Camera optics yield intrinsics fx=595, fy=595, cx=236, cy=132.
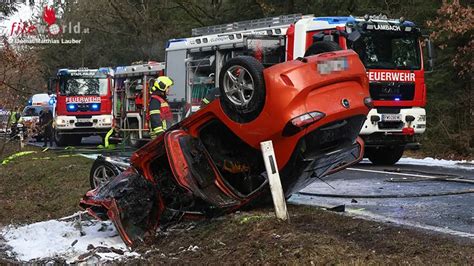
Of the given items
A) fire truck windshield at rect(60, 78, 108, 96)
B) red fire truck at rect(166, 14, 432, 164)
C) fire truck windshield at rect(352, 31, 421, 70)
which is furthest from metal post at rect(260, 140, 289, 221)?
fire truck windshield at rect(60, 78, 108, 96)

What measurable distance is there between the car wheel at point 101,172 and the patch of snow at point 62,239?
74 centimetres

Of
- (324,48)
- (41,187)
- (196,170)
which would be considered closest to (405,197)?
(324,48)

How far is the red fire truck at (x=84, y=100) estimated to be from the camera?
21641mm

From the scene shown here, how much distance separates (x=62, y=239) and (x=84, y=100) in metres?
16.2

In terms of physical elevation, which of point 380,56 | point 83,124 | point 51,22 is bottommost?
point 83,124

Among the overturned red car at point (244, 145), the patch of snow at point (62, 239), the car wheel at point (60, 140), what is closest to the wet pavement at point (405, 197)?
the overturned red car at point (244, 145)

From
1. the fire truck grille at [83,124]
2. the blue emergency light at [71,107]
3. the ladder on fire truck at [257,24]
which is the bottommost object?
the fire truck grille at [83,124]

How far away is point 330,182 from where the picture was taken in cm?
916

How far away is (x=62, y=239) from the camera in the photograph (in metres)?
6.20

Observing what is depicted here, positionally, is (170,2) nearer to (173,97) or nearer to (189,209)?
(173,97)

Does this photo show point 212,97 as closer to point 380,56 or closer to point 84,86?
point 380,56

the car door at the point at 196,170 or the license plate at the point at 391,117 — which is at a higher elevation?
the license plate at the point at 391,117

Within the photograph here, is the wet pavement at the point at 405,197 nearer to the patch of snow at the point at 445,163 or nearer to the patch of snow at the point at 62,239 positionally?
the patch of snow at the point at 445,163

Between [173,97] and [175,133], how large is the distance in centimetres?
994
